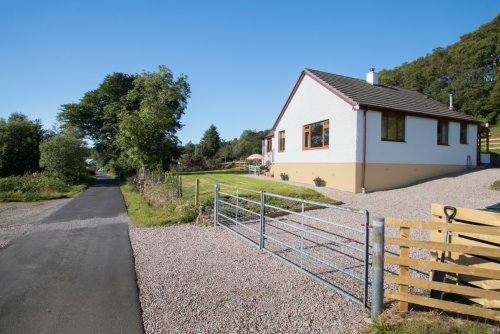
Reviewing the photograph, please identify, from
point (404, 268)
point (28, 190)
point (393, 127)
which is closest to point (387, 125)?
point (393, 127)

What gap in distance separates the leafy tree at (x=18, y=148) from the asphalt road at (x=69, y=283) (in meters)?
23.7

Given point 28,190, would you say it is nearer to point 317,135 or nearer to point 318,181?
point 318,181

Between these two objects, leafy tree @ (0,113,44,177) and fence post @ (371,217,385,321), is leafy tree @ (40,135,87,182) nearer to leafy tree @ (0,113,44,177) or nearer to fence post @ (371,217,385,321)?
leafy tree @ (0,113,44,177)

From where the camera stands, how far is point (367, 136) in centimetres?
1384

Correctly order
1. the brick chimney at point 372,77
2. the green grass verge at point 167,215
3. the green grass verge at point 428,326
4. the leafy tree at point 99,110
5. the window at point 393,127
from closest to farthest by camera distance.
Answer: the green grass verge at point 428,326 < the green grass verge at point 167,215 < the window at point 393,127 < the brick chimney at point 372,77 < the leafy tree at point 99,110

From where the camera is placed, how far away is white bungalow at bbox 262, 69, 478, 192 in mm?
13914

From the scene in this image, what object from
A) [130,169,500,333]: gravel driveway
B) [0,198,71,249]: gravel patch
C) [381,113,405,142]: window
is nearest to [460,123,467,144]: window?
[381,113,405,142]: window

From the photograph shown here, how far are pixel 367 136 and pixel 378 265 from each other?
11816mm

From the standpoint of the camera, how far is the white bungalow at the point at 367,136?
13.9m

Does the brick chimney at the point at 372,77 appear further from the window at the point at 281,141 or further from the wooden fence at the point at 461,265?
the wooden fence at the point at 461,265

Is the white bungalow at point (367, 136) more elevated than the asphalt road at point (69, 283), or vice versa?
the white bungalow at point (367, 136)

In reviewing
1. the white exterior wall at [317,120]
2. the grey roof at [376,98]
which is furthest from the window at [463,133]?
the white exterior wall at [317,120]

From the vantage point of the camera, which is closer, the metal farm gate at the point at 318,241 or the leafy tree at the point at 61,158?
the metal farm gate at the point at 318,241

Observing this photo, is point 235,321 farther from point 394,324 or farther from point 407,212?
point 407,212
